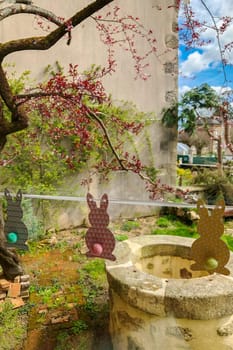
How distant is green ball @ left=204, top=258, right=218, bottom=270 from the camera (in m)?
1.12

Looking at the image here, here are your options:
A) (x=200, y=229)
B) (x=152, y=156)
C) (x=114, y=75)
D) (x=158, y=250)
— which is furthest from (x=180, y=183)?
(x=200, y=229)

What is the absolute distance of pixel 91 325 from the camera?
6.84ft

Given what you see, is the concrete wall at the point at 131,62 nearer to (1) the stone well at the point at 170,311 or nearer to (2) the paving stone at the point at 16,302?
(2) the paving stone at the point at 16,302

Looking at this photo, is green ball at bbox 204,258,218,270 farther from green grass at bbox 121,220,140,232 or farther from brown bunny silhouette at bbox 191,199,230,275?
green grass at bbox 121,220,140,232

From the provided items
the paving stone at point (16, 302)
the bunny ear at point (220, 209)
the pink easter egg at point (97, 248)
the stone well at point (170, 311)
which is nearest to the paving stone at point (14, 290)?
the paving stone at point (16, 302)

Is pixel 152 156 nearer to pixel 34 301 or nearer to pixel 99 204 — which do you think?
pixel 34 301

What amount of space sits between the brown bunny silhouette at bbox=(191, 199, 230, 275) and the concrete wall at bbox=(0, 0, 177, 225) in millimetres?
3216

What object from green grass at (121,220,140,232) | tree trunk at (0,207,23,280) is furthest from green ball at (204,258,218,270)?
green grass at (121,220,140,232)

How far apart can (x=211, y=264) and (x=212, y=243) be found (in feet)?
0.27

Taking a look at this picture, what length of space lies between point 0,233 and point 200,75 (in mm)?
2396

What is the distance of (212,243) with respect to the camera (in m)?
1.12

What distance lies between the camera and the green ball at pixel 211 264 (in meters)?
1.12

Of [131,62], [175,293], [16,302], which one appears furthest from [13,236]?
[131,62]

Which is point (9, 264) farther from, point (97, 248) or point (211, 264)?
point (211, 264)
